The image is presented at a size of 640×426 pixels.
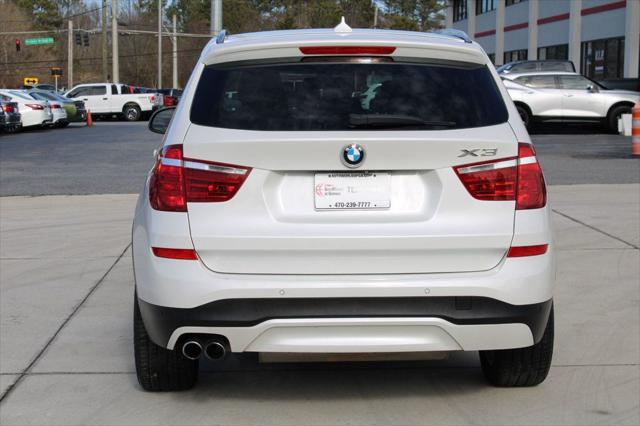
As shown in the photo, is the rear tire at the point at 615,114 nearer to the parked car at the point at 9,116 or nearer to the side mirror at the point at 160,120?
the parked car at the point at 9,116

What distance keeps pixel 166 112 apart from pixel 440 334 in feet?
9.59

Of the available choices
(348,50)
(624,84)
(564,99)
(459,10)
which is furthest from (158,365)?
(459,10)

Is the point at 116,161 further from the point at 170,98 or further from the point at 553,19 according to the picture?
the point at 170,98

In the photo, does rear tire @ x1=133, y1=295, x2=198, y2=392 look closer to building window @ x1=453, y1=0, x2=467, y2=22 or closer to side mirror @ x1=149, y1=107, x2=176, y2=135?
side mirror @ x1=149, y1=107, x2=176, y2=135

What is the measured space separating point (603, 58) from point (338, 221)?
3766 cm

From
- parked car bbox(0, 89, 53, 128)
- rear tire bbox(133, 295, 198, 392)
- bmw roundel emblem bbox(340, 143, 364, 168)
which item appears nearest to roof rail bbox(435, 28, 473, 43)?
bmw roundel emblem bbox(340, 143, 364, 168)

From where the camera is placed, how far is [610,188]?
13.8 meters

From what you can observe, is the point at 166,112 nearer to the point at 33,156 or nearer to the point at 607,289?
the point at 607,289

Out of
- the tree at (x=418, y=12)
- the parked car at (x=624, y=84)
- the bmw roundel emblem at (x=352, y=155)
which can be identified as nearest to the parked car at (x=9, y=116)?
the parked car at (x=624, y=84)

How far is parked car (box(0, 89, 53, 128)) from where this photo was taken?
109 ft

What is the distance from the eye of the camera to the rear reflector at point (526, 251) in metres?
4.46

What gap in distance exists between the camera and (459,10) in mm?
66750

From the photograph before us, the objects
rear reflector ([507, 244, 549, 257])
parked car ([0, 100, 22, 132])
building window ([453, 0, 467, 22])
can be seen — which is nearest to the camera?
rear reflector ([507, 244, 549, 257])

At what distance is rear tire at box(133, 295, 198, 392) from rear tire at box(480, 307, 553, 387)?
4.92ft
